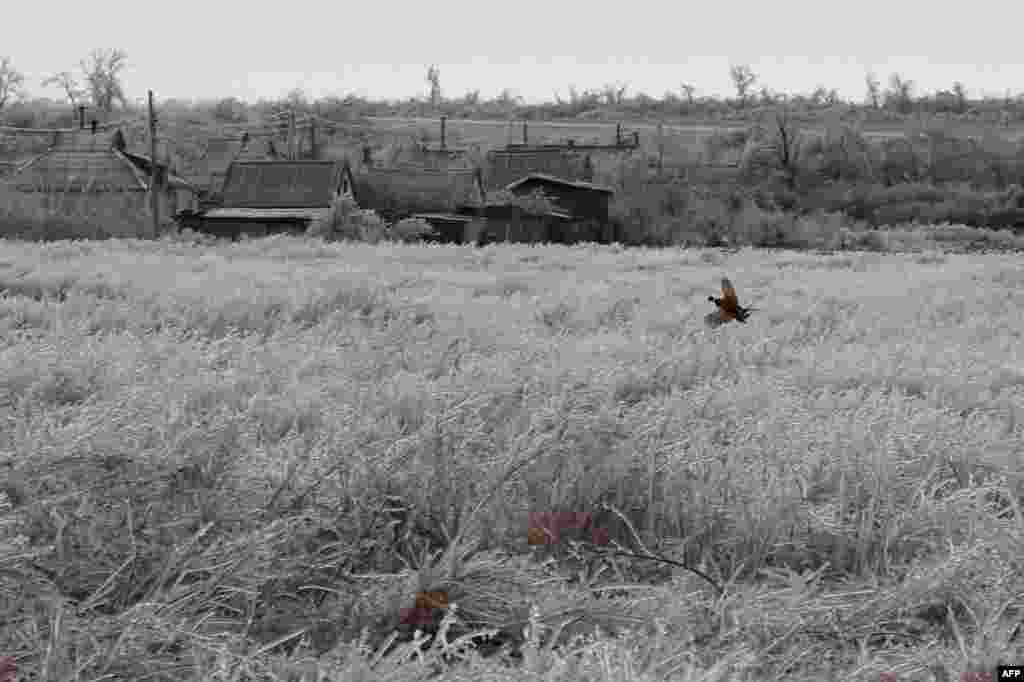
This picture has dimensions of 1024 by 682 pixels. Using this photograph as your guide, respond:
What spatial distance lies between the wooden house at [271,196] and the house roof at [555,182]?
9133 millimetres

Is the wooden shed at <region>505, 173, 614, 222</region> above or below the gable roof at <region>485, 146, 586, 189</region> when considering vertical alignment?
below

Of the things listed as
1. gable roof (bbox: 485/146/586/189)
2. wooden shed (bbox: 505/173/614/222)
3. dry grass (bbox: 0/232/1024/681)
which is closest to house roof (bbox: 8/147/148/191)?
gable roof (bbox: 485/146/586/189)

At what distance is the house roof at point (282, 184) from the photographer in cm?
4675

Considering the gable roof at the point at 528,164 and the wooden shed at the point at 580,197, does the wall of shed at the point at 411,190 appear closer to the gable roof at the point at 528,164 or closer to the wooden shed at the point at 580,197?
the wooden shed at the point at 580,197

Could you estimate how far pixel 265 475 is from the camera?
10.5 ft

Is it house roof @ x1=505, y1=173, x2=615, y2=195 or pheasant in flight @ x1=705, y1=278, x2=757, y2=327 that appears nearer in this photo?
pheasant in flight @ x1=705, y1=278, x2=757, y2=327

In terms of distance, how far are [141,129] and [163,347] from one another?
75.1m

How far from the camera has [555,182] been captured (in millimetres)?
52719

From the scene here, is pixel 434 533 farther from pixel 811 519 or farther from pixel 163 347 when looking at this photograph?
pixel 163 347

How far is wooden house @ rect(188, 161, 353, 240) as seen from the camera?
4512 cm

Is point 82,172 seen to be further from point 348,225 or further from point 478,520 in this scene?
point 478,520

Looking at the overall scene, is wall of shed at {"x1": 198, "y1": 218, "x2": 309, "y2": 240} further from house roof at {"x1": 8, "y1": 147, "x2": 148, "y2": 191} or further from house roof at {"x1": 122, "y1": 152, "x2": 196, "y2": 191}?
house roof at {"x1": 122, "y1": 152, "x2": 196, "y2": 191}

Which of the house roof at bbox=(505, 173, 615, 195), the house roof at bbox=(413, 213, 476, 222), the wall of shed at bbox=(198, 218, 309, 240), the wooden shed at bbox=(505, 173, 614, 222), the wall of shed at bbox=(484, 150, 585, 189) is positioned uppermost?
the wall of shed at bbox=(484, 150, 585, 189)

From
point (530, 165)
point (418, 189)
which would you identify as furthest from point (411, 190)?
point (530, 165)
